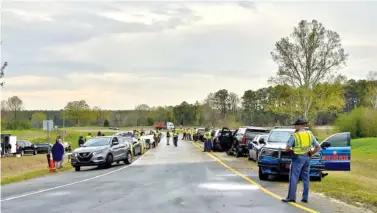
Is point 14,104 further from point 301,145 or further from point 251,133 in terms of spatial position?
point 301,145

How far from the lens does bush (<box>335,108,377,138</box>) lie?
52781 millimetres

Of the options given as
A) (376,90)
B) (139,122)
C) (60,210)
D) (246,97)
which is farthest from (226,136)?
(139,122)

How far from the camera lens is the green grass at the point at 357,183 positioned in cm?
1316

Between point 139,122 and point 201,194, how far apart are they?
153 m

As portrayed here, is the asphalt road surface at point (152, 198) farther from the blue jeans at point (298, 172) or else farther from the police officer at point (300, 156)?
the police officer at point (300, 156)

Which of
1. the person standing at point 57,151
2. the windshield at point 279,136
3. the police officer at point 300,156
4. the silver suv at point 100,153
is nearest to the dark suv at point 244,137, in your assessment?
the silver suv at point 100,153

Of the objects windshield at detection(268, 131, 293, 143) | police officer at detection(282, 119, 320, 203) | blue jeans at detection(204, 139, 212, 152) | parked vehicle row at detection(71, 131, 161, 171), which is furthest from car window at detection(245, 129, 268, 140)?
police officer at detection(282, 119, 320, 203)

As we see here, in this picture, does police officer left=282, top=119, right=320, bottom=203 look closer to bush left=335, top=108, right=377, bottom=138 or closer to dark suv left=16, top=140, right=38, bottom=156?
bush left=335, top=108, right=377, bottom=138

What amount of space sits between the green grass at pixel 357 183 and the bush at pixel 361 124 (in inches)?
268

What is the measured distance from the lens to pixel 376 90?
85.1 meters

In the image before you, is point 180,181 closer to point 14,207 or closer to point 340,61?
point 14,207

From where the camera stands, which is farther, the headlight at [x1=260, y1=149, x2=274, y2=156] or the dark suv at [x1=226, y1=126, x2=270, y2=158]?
the dark suv at [x1=226, y1=126, x2=270, y2=158]

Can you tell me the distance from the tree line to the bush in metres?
3.16

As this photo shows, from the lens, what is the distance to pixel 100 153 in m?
27.2
